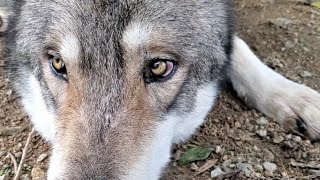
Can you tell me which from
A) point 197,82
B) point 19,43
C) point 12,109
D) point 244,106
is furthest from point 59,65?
point 244,106

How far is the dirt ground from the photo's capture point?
3240 mm

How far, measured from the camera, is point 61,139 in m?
2.56

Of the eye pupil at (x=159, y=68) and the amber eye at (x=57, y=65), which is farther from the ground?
the amber eye at (x=57, y=65)

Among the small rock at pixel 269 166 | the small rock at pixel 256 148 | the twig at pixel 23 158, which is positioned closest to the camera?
the twig at pixel 23 158

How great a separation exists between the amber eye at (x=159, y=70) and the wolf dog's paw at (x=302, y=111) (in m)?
1.06

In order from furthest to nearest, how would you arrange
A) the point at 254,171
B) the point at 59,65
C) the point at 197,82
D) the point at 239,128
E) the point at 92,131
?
the point at 239,128, the point at 254,171, the point at 197,82, the point at 59,65, the point at 92,131

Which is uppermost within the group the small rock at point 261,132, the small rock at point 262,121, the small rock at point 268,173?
the small rock at point 262,121

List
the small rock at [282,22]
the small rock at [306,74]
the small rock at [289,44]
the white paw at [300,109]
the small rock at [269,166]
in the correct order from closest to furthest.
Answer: the small rock at [269,166] < the white paw at [300,109] < the small rock at [306,74] < the small rock at [289,44] < the small rock at [282,22]

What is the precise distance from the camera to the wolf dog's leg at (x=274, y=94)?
349 centimetres

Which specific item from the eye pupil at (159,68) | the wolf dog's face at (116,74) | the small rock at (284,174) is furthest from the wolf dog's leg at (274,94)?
the eye pupil at (159,68)

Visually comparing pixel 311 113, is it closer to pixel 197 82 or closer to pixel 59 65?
pixel 197 82

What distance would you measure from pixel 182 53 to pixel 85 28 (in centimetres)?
45

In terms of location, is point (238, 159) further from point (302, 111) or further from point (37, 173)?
point (37, 173)

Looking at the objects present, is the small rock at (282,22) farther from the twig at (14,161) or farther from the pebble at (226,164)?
the twig at (14,161)
